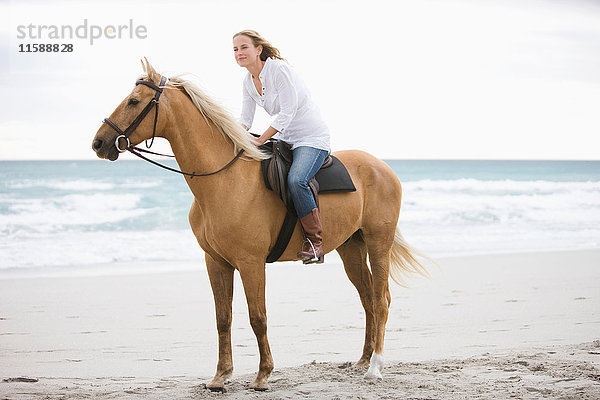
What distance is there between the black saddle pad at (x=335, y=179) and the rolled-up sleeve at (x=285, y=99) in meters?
0.46

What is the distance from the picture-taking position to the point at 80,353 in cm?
511

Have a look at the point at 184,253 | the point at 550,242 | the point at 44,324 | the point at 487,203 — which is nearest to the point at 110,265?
the point at 184,253

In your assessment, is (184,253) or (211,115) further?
(184,253)

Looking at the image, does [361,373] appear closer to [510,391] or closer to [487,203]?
[510,391]

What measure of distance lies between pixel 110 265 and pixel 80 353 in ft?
17.3

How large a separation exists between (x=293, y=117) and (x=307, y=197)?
529 mm

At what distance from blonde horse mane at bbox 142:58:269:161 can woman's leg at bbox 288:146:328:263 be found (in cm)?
24

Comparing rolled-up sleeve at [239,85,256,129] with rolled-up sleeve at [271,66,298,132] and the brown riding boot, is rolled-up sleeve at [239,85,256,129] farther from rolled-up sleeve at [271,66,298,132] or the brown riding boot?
the brown riding boot

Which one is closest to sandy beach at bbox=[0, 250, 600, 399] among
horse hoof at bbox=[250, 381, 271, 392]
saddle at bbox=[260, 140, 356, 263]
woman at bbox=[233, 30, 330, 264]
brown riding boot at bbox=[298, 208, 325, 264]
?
horse hoof at bbox=[250, 381, 271, 392]

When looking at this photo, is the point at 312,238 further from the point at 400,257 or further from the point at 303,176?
the point at 400,257

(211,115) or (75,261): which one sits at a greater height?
(211,115)

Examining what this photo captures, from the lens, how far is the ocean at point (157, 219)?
36.6 feet

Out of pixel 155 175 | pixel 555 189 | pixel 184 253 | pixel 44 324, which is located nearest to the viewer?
pixel 44 324

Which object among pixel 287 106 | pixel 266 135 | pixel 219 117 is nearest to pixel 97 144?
pixel 219 117
